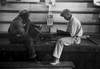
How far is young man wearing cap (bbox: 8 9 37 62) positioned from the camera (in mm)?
6621

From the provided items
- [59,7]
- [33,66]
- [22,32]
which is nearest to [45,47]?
[33,66]

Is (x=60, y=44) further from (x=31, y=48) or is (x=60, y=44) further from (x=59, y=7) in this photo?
(x=59, y=7)

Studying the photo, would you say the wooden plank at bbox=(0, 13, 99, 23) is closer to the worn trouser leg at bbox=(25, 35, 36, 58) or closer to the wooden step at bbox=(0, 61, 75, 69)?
the worn trouser leg at bbox=(25, 35, 36, 58)

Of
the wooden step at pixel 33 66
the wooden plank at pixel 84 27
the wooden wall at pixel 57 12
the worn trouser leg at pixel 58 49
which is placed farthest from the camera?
the wooden plank at pixel 84 27

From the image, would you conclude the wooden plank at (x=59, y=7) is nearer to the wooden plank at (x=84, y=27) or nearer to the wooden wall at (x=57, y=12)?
the wooden wall at (x=57, y=12)

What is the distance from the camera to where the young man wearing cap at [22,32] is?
21.7 feet

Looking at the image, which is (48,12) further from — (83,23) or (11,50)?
(11,50)

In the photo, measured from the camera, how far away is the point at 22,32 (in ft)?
22.0

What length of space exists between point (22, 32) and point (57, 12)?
74.2 inches

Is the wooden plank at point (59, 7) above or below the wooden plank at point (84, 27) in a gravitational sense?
above

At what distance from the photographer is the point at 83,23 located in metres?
8.11

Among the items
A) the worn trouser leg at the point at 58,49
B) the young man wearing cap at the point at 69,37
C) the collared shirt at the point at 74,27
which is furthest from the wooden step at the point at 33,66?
the collared shirt at the point at 74,27

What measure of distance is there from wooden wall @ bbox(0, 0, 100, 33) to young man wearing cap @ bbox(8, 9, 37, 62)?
1.13 metres

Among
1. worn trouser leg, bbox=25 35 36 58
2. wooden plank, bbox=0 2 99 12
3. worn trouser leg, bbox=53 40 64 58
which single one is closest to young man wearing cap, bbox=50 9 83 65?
worn trouser leg, bbox=53 40 64 58
